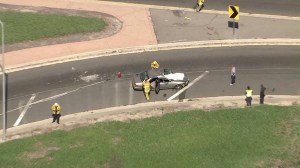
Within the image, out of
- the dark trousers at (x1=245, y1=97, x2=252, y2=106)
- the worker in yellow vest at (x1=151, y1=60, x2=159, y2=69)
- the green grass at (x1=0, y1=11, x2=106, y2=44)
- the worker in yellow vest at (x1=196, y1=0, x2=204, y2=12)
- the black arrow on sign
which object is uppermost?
the worker in yellow vest at (x1=196, y1=0, x2=204, y2=12)

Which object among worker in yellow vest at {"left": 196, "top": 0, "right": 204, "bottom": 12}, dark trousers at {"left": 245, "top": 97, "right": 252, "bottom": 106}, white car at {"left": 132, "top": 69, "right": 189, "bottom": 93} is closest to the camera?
dark trousers at {"left": 245, "top": 97, "right": 252, "bottom": 106}

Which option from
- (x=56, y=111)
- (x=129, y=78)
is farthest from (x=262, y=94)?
(x=56, y=111)

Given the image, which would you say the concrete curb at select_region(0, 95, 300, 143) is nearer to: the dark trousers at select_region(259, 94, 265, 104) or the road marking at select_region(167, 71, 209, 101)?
the dark trousers at select_region(259, 94, 265, 104)

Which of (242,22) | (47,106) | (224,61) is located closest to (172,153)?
(47,106)

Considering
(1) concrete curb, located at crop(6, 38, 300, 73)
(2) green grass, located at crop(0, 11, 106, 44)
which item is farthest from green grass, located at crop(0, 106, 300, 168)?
(2) green grass, located at crop(0, 11, 106, 44)

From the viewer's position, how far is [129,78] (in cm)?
4416

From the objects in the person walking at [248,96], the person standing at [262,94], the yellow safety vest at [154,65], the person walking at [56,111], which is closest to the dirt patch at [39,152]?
the person walking at [56,111]

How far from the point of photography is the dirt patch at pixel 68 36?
48.8 meters

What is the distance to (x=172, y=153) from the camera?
110 ft

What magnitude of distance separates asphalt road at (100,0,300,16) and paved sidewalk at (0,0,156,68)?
9.70 feet

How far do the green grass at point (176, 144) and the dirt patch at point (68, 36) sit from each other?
48.2ft

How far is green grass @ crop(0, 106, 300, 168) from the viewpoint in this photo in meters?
32.9

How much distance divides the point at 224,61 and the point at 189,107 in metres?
8.50

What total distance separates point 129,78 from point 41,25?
1189 cm
